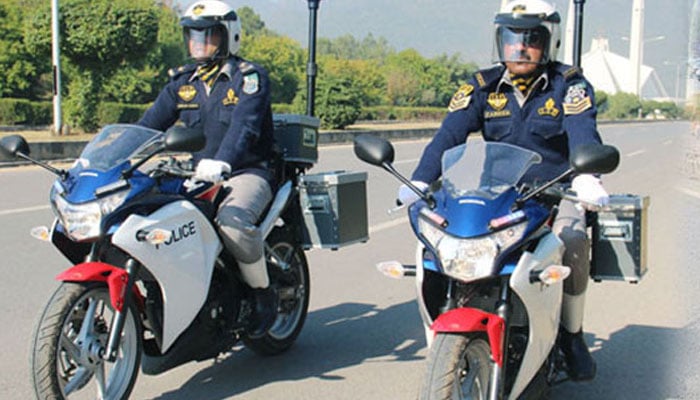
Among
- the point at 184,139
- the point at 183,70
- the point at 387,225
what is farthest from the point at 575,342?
the point at 387,225

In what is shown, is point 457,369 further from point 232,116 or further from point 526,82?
point 232,116

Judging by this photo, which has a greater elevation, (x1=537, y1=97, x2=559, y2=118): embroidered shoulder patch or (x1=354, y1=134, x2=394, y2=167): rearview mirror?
(x1=537, y1=97, x2=559, y2=118): embroidered shoulder patch

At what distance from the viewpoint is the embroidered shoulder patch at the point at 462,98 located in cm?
467

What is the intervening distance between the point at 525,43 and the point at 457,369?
5.89 ft

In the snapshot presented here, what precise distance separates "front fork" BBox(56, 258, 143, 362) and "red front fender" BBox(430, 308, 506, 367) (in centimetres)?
138

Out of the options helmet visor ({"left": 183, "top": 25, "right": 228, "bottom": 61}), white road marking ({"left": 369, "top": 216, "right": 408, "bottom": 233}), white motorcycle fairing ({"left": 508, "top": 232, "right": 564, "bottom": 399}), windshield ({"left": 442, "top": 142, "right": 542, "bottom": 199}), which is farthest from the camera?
white road marking ({"left": 369, "top": 216, "right": 408, "bottom": 233})

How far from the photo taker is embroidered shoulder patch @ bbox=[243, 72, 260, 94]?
5.12m

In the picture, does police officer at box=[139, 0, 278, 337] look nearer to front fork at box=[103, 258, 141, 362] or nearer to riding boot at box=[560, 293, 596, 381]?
front fork at box=[103, 258, 141, 362]

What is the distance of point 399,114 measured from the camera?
53438 mm

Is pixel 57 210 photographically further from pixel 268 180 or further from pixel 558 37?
pixel 558 37

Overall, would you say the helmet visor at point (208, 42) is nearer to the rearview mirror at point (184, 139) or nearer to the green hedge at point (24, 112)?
the rearview mirror at point (184, 139)

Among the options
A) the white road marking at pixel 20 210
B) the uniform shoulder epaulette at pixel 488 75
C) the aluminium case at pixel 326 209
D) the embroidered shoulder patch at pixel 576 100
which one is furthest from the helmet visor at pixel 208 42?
the white road marking at pixel 20 210

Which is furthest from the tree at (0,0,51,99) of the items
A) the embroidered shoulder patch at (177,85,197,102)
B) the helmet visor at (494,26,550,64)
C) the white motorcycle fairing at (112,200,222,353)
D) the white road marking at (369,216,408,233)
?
the helmet visor at (494,26,550,64)

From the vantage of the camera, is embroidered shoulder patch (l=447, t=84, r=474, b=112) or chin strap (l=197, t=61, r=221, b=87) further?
chin strap (l=197, t=61, r=221, b=87)
